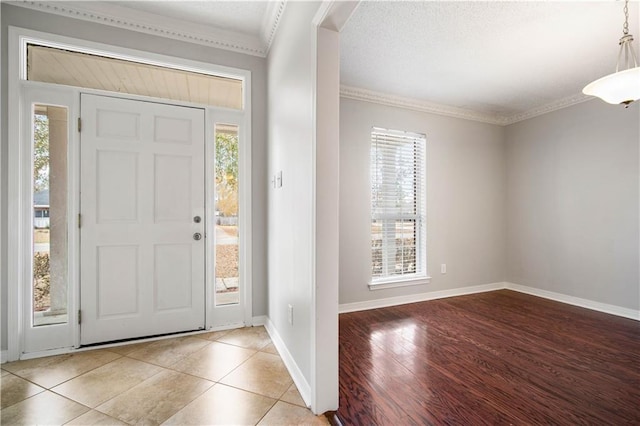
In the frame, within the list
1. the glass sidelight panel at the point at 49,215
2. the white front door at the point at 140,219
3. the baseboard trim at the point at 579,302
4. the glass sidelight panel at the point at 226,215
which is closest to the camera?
the glass sidelight panel at the point at 49,215

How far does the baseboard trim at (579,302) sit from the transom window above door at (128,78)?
14.8ft

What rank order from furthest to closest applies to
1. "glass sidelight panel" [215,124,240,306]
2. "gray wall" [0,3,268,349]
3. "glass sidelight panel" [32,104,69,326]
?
1. "glass sidelight panel" [215,124,240,306]
2. "glass sidelight panel" [32,104,69,326]
3. "gray wall" [0,3,268,349]

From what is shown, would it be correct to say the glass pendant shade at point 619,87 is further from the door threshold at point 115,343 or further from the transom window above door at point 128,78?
the door threshold at point 115,343

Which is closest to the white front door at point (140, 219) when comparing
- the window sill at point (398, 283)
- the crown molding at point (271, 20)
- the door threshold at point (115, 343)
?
the door threshold at point (115, 343)

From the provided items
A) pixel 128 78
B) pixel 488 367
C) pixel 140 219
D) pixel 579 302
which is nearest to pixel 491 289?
pixel 579 302

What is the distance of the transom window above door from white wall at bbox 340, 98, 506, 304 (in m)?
1.36

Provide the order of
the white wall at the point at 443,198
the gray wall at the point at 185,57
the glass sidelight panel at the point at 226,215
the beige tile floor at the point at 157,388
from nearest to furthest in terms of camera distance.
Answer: the beige tile floor at the point at 157,388, the gray wall at the point at 185,57, the glass sidelight panel at the point at 226,215, the white wall at the point at 443,198

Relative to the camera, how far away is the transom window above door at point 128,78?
7.25 feet

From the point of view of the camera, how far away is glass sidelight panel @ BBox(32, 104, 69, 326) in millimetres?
2166

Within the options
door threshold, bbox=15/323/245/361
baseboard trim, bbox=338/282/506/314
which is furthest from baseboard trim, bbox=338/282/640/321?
door threshold, bbox=15/323/245/361

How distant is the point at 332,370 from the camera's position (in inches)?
60.8

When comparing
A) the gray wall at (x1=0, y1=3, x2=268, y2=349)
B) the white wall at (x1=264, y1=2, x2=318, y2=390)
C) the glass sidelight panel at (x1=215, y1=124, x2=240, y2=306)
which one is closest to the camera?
the white wall at (x1=264, y1=2, x2=318, y2=390)

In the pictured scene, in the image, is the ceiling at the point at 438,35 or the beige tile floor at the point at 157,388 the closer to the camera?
the beige tile floor at the point at 157,388

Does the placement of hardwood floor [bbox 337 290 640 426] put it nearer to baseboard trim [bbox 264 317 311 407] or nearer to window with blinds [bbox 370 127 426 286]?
baseboard trim [bbox 264 317 311 407]
